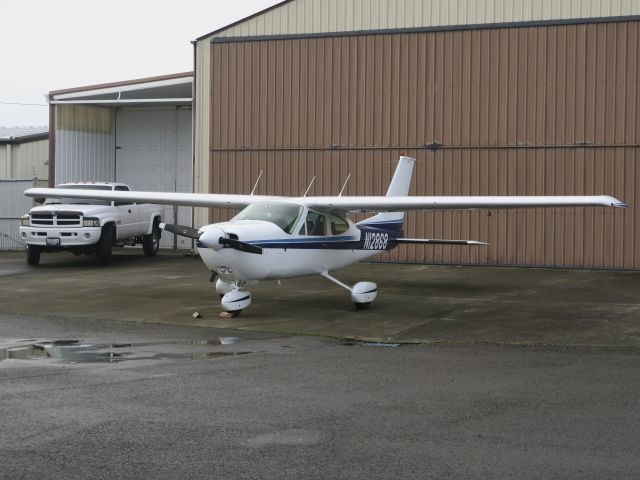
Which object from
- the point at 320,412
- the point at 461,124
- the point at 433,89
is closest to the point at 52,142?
the point at 433,89

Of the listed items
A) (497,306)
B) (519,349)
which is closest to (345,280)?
(497,306)

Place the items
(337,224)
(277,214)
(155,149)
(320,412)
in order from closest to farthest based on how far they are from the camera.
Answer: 1. (320,412)
2. (277,214)
3. (337,224)
4. (155,149)

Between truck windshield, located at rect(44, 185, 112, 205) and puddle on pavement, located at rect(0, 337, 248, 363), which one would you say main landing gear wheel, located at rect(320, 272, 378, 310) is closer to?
puddle on pavement, located at rect(0, 337, 248, 363)

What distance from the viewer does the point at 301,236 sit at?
13.9 meters

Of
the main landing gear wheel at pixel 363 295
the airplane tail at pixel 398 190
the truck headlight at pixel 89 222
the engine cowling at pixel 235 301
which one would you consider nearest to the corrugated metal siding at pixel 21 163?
the truck headlight at pixel 89 222

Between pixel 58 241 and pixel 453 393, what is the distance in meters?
14.8

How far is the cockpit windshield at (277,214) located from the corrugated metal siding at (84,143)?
14933 millimetres

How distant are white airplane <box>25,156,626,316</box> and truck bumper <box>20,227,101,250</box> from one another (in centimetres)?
728

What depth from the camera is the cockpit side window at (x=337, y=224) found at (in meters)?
14.8

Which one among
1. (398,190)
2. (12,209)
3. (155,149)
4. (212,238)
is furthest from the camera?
(155,149)

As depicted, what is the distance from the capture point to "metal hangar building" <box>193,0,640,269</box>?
20875 millimetres

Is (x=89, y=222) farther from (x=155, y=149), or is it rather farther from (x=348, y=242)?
(x=155, y=149)

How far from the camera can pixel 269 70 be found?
77.9 ft

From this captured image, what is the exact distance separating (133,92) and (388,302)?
49.4ft
